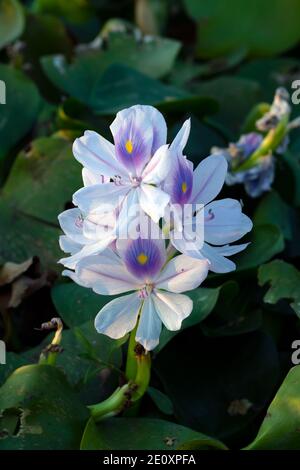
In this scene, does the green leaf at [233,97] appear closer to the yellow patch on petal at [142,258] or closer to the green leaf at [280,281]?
the green leaf at [280,281]

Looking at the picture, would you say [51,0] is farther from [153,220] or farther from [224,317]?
[153,220]

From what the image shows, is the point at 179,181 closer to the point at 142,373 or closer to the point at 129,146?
the point at 129,146

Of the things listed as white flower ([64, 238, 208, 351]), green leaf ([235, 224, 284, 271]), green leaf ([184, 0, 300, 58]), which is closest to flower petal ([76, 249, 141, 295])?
white flower ([64, 238, 208, 351])

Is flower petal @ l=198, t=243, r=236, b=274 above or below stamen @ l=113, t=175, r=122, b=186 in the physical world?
below

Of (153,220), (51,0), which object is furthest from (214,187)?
(51,0)

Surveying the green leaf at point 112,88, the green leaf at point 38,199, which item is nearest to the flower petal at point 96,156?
the green leaf at point 38,199

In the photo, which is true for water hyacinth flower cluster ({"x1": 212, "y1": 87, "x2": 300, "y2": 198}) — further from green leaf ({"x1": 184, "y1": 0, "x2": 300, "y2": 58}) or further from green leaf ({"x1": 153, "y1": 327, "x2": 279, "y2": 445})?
green leaf ({"x1": 184, "y1": 0, "x2": 300, "y2": 58})
